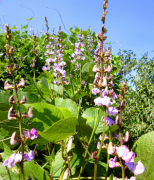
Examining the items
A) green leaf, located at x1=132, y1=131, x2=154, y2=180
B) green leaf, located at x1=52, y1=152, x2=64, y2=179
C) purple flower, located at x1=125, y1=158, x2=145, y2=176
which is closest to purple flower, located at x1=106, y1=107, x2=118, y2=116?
green leaf, located at x1=132, y1=131, x2=154, y2=180

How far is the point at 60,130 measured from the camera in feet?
1.92

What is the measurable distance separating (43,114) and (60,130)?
0.17 meters

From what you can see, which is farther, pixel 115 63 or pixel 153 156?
pixel 115 63

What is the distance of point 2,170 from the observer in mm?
758

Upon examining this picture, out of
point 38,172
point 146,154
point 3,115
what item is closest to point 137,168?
point 146,154

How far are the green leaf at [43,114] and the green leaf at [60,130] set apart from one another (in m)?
0.13

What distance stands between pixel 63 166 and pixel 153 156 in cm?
52

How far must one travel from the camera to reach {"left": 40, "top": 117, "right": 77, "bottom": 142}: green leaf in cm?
55

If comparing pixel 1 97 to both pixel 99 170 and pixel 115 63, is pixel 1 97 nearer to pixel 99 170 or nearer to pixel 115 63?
pixel 99 170

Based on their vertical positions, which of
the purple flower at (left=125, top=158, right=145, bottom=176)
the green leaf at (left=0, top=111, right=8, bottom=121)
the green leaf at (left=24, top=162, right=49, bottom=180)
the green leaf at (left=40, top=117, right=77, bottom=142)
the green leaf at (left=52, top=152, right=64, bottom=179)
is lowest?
the green leaf at (left=52, top=152, right=64, bottom=179)

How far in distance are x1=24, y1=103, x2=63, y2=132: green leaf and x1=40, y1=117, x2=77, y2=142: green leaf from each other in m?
0.13

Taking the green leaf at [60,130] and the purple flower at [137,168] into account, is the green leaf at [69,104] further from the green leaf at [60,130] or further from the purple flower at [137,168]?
the purple flower at [137,168]

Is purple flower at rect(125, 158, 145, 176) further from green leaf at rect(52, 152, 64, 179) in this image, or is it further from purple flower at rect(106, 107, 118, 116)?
green leaf at rect(52, 152, 64, 179)

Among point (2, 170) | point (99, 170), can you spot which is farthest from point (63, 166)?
point (2, 170)
